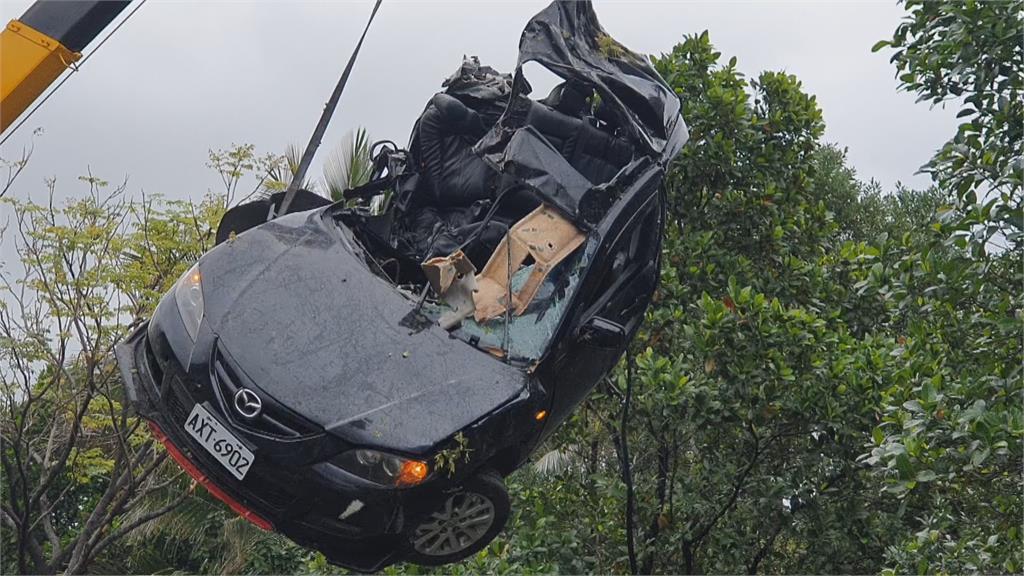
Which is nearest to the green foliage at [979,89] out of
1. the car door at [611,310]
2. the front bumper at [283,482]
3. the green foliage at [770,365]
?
the green foliage at [770,365]

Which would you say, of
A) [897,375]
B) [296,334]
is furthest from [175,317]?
[897,375]

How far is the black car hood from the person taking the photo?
14.2 ft

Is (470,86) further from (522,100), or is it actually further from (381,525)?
(381,525)

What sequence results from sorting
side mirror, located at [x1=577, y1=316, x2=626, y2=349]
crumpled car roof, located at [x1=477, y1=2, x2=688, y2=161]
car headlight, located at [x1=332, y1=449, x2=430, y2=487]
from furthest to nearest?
1. crumpled car roof, located at [x1=477, y1=2, x2=688, y2=161]
2. side mirror, located at [x1=577, y1=316, x2=626, y2=349]
3. car headlight, located at [x1=332, y1=449, x2=430, y2=487]

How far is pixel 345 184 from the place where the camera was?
A: 352 inches

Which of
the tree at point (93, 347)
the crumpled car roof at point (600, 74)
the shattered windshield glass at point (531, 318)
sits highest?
the crumpled car roof at point (600, 74)

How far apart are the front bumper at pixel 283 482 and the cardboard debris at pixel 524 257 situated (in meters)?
0.93

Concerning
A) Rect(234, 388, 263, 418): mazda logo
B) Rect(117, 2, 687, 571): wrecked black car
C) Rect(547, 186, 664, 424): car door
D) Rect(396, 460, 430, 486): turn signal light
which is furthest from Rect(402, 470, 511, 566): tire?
Rect(234, 388, 263, 418): mazda logo

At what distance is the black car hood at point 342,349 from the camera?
434 cm

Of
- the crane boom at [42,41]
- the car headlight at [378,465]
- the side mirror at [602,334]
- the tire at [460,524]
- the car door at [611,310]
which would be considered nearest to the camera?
the car headlight at [378,465]

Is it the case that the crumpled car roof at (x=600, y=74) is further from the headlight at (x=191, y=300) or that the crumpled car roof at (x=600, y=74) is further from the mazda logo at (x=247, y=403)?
the mazda logo at (x=247, y=403)

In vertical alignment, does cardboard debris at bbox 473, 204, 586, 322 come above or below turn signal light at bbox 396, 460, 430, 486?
above

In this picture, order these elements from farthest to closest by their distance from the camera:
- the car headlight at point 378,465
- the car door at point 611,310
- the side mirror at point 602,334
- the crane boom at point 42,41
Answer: the crane boom at point 42,41
the car door at point 611,310
the side mirror at point 602,334
the car headlight at point 378,465

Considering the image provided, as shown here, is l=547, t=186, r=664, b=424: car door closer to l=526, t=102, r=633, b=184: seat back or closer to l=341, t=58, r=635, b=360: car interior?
l=341, t=58, r=635, b=360: car interior
